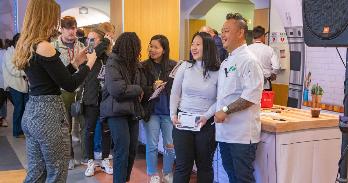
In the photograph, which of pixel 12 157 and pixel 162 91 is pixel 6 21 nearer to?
pixel 12 157

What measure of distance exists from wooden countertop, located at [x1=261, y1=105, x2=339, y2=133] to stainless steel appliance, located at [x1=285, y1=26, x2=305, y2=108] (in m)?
2.57

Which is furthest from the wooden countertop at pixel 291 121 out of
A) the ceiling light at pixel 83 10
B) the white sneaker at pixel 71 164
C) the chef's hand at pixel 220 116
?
the ceiling light at pixel 83 10

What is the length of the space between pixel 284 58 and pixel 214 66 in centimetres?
367

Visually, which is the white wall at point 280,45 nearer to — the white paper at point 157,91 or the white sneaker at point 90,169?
the white paper at point 157,91

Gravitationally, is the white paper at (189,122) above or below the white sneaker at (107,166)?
above

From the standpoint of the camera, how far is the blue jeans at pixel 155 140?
145 inches

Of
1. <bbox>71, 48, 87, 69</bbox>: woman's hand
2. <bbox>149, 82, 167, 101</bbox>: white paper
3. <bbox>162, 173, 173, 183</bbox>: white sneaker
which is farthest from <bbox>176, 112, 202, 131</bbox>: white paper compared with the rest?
<bbox>162, 173, 173, 183</bbox>: white sneaker

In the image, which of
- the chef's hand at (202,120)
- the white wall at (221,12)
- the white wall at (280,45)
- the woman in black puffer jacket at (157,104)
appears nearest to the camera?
the chef's hand at (202,120)

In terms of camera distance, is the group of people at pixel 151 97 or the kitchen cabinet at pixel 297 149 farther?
the kitchen cabinet at pixel 297 149

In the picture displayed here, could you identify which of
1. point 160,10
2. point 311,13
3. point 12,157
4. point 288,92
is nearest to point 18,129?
point 12,157

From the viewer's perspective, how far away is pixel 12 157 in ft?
15.9

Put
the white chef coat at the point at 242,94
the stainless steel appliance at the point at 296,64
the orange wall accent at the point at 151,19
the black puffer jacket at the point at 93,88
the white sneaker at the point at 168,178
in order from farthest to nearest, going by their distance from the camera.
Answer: the stainless steel appliance at the point at 296,64 → the orange wall accent at the point at 151,19 → the black puffer jacket at the point at 93,88 → the white sneaker at the point at 168,178 → the white chef coat at the point at 242,94

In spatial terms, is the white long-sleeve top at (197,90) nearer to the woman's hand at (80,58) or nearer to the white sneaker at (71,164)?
the woman's hand at (80,58)

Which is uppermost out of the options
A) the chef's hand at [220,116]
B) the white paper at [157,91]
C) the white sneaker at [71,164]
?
the white paper at [157,91]
